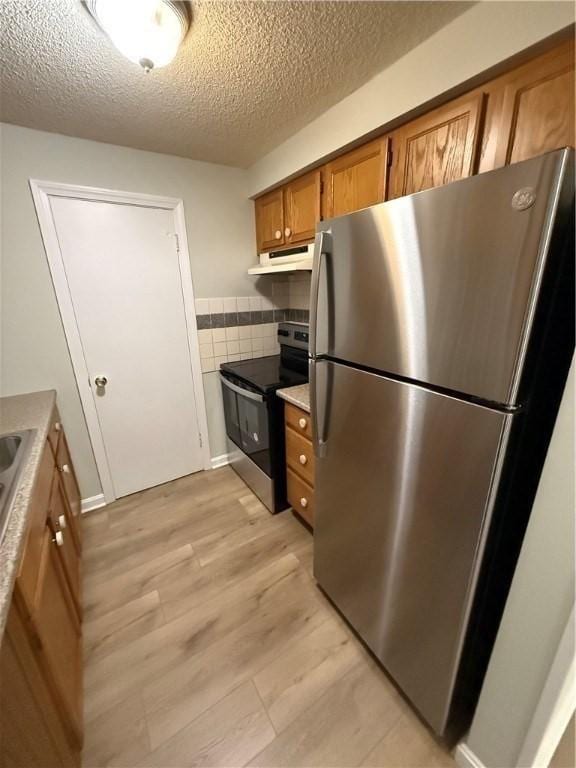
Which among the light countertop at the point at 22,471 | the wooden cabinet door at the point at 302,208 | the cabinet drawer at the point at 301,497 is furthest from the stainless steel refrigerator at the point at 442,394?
the light countertop at the point at 22,471

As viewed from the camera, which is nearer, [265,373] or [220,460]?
[265,373]

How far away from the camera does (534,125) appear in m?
0.91

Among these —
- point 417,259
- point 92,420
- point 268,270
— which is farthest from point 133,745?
point 268,270

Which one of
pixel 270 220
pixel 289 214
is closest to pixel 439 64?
pixel 289 214

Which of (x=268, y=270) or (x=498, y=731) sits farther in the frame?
(x=268, y=270)

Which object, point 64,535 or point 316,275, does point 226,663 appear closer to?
point 64,535

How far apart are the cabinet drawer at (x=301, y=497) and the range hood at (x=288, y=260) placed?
1.26 m

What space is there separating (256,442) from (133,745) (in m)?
1.40

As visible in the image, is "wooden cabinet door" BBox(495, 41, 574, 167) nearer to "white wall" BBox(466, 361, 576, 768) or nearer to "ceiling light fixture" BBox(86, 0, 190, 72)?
"white wall" BBox(466, 361, 576, 768)

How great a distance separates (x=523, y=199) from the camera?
64cm

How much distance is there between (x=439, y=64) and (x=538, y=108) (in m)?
0.39

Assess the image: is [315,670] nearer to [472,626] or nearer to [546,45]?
[472,626]

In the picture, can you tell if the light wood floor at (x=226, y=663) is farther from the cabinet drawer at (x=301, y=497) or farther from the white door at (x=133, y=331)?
the white door at (x=133, y=331)

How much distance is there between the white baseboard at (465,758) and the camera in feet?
3.20
